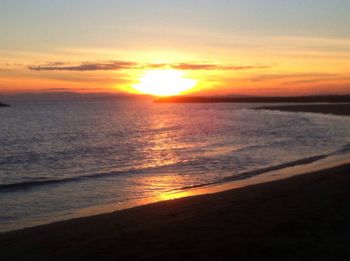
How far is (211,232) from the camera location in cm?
925

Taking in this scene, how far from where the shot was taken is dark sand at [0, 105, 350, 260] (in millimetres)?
7859

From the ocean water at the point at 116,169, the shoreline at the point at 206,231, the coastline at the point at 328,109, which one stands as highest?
the shoreline at the point at 206,231

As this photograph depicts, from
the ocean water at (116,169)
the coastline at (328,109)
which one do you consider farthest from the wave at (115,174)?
the coastline at (328,109)

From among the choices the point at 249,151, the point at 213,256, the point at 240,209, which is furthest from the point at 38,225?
the point at 249,151

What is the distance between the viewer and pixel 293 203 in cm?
1198

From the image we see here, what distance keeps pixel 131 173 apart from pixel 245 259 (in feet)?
52.0

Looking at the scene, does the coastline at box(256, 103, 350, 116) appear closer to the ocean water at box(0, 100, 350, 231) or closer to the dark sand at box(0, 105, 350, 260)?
the ocean water at box(0, 100, 350, 231)

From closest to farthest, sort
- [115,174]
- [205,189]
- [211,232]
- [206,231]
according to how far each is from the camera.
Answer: [211,232] → [206,231] → [205,189] → [115,174]

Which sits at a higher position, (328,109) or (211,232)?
(211,232)

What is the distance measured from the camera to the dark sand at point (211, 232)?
25.8 feet

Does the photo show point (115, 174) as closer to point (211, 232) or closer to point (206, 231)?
point (206, 231)

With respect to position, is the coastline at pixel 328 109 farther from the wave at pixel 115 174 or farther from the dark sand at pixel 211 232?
the dark sand at pixel 211 232

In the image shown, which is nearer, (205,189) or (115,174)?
(205,189)

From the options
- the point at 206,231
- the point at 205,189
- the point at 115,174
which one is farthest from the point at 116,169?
the point at 206,231
